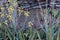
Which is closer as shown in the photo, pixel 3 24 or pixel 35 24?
pixel 3 24

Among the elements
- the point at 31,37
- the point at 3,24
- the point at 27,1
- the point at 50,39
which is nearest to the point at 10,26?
the point at 3,24

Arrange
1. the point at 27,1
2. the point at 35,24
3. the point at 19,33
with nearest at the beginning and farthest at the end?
the point at 19,33 → the point at 35,24 → the point at 27,1

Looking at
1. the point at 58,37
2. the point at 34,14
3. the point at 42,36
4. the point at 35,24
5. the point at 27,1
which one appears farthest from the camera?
the point at 27,1

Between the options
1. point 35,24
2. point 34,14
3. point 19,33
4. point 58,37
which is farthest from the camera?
point 34,14

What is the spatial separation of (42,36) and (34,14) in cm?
87

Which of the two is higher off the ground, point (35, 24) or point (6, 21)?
point (6, 21)

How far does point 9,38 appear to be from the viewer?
3.01m

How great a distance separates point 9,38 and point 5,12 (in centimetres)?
45

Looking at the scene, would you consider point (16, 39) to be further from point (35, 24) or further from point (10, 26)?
point (35, 24)

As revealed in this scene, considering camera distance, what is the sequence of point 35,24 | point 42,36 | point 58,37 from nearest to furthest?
1. point 58,37
2. point 42,36
3. point 35,24

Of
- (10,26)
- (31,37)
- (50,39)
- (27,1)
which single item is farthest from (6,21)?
(27,1)

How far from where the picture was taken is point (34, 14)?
3.93 metres

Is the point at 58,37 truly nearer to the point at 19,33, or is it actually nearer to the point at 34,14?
the point at 19,33

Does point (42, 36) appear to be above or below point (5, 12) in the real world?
below
